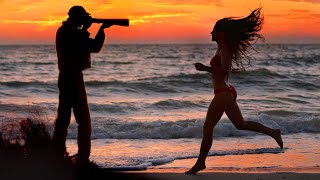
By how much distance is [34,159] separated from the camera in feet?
23.2

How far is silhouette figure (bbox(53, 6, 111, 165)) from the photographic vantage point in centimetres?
727

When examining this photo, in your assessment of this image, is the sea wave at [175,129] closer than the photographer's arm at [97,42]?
No

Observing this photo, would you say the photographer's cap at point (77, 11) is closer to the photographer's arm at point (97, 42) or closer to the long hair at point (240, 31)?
the photographer's arm at point (97, 42)

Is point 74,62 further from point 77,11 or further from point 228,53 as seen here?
point 228,53

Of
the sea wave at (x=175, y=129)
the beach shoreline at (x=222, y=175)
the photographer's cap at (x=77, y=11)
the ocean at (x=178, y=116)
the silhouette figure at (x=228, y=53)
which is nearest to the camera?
the photographer's cap at (x=77, y=11)

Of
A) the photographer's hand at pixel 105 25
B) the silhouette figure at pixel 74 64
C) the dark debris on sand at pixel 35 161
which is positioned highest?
the photographer's hand at pixel 105 25

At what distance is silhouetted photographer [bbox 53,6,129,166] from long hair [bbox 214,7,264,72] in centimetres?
127

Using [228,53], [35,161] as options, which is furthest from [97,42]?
[228,53]

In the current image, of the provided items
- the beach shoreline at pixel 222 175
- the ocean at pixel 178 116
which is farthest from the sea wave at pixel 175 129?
the beach shoreline at pixel 222 175

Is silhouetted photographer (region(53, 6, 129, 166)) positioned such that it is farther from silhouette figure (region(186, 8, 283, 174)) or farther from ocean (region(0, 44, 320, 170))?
silhouette figure (region(186, 8, 283, 174))

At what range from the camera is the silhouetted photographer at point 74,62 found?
7273 mm

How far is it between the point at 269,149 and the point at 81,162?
447 centimetres

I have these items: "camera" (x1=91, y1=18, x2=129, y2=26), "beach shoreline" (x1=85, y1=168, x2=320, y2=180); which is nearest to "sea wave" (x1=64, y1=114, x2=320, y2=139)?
"beach shoreline" (x1=85, y1=168, x2=320, y2=180)

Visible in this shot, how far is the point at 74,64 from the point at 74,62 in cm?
2
